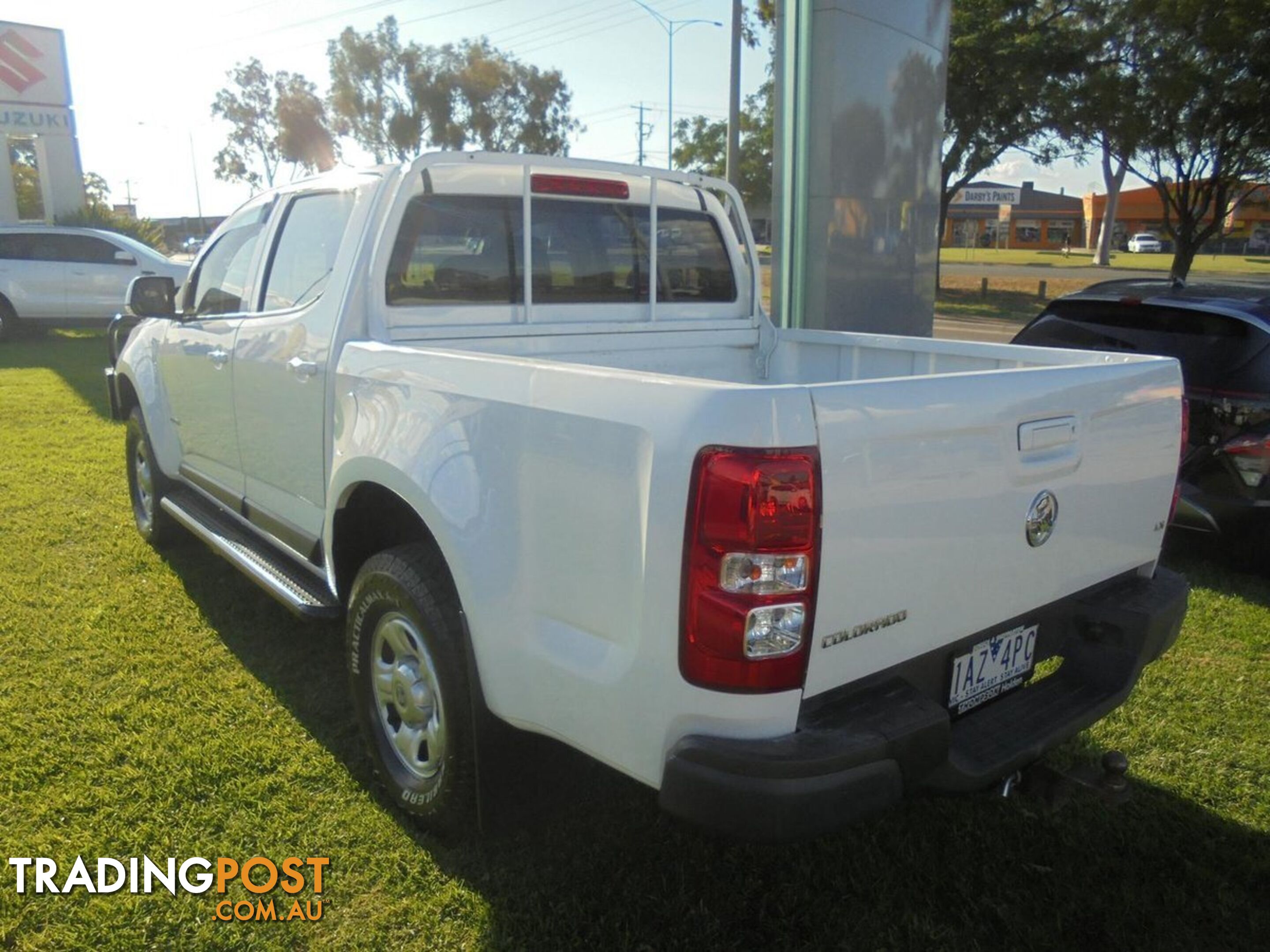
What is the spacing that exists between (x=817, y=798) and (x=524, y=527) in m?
0.87

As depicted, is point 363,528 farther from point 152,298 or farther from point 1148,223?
point 1148,223

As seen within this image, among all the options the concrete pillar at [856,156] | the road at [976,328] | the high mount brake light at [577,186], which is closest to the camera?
the high mount brake light at [577,186]

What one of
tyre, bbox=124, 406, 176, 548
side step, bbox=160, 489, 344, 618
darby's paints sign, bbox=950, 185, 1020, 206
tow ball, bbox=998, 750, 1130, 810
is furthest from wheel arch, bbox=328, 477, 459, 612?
darby's paints sign, bbox=950, 185, 1020, 206

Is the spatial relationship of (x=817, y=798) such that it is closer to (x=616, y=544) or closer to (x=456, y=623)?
(x=616, y=544)

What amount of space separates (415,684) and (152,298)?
2.68 meters

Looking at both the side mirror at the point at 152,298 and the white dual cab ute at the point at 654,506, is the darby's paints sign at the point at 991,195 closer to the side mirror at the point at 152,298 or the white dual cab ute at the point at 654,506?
the side mirror at the point at 152,298

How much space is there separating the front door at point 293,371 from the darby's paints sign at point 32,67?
23.9m

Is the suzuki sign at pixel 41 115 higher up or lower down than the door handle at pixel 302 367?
higher up

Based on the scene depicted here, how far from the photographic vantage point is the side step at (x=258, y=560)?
3.35 meters

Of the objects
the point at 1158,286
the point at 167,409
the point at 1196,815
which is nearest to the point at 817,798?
the point at 1196,815

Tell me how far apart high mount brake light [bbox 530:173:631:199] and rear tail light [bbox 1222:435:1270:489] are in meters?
3.10

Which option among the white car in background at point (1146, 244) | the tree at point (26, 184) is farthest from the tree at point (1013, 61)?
the white car in background at point (1146, 244)

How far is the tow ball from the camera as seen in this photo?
260cm

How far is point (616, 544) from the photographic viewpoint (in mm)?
2064
